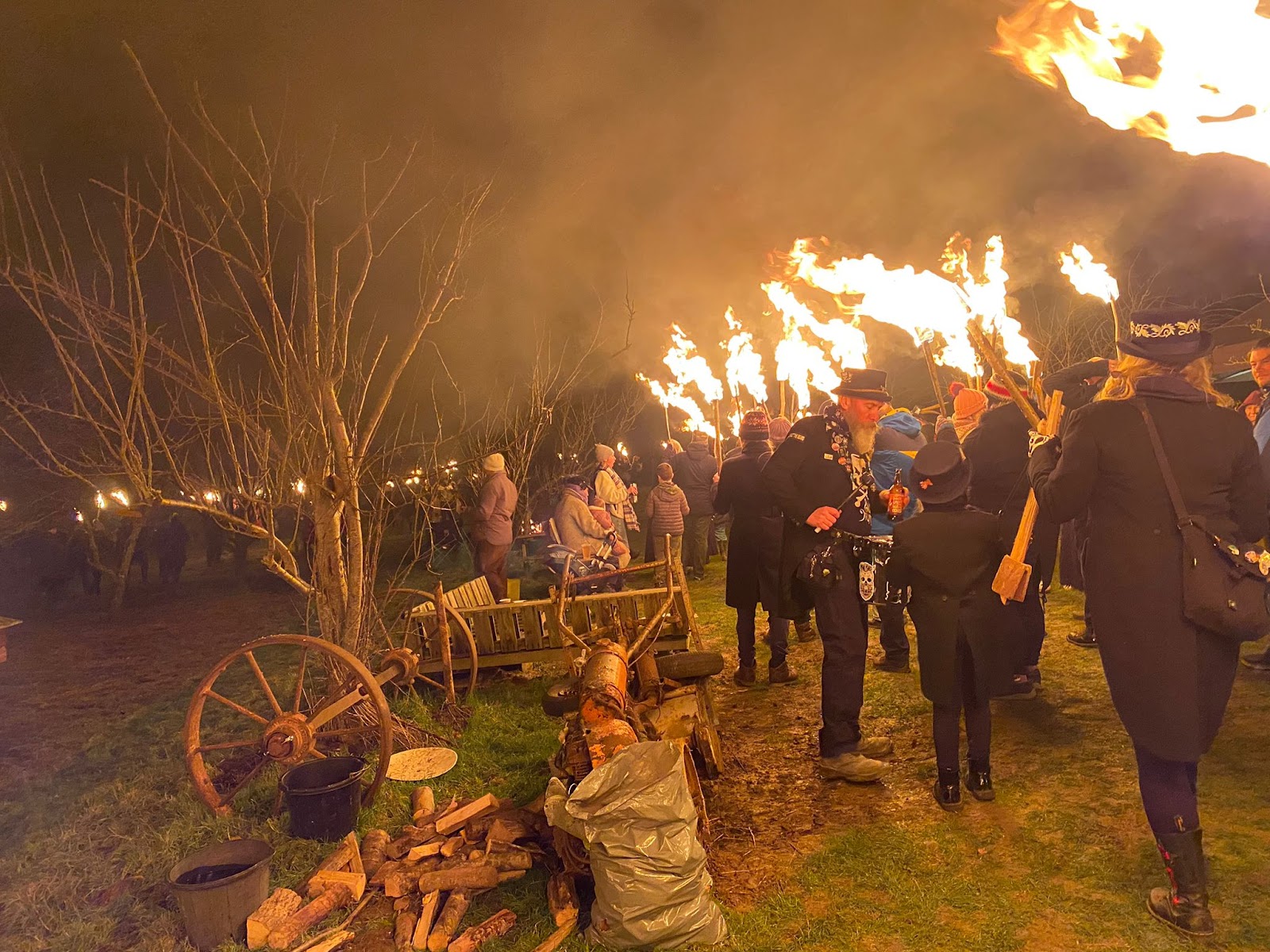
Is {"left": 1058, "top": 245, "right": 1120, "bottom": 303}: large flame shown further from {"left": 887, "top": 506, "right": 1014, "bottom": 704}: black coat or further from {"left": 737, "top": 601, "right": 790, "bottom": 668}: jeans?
{"left": 737, "top": 601, "right": 790, "bottom": 668}: jeans

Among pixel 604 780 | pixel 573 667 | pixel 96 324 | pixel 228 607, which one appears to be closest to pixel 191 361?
pixel 96 324

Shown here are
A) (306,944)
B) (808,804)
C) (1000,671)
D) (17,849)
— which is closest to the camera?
(306,944)

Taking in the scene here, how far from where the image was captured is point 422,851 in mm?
3980

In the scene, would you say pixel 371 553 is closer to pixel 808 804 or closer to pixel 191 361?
pixel 191 361

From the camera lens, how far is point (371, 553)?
20.6 ft

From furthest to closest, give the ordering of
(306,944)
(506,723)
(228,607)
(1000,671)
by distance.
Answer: (228,607)
(506,723)
(1000,671)
(306,944)

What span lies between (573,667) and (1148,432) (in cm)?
324

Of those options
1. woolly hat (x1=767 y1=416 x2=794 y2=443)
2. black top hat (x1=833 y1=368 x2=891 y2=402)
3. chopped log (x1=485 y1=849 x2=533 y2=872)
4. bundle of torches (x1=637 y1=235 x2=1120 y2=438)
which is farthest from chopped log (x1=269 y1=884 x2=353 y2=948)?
woolly hat (x1=767 y1=416 x2=794 y2=443)

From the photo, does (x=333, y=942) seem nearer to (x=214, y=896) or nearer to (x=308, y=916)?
(x=308, y=916)

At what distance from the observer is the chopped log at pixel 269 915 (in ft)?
11.2

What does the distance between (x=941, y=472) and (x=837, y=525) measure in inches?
31.1

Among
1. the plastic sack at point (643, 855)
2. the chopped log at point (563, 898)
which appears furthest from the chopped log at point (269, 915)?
the plastic sack at point (643, 855)

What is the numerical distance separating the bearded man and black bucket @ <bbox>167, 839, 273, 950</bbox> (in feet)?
10.2

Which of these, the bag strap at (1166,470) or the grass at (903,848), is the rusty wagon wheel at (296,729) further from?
the bag strap at (1166,470)
